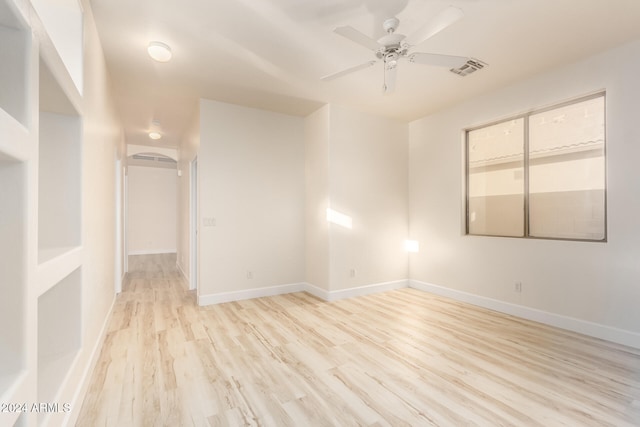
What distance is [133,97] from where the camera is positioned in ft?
12.3

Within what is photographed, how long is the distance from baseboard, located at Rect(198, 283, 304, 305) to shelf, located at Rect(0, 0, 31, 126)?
124 inches

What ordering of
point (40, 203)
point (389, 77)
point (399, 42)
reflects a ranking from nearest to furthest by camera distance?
point (40, 203)
point (399, 42)
point (389, 77)

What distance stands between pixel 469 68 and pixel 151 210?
892cm

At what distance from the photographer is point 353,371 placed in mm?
2213

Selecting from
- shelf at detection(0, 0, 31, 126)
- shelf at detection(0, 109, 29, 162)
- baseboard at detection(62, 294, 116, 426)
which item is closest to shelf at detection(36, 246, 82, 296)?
shelf at detection(0, 109, 29, 162)

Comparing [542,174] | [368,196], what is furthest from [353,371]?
[542,174]

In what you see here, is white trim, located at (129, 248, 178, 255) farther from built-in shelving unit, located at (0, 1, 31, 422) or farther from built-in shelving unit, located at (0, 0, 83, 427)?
built-in shelving unit, located at (0, 1, 31, 422)

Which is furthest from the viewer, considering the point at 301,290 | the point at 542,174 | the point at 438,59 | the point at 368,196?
the point at 301,290

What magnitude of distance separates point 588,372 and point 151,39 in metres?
4.43

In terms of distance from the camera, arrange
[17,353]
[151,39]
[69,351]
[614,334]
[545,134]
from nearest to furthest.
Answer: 1. [17,353]
2. [69,351]
3. [151,39]
4. [614,334]
5. [545,134]

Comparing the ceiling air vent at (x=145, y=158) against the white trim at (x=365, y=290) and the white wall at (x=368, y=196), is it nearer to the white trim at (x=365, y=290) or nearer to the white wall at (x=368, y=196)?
the white wall at (x=368, y=196)

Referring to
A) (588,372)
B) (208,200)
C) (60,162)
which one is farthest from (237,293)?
(588,372)

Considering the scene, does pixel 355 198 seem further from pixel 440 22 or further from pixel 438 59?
pixel 440 22

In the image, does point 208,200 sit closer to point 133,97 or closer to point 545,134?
point 133,97
